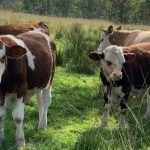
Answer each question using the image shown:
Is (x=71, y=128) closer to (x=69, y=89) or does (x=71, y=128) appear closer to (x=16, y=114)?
(x=16, y=114)

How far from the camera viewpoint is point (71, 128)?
6828 mm

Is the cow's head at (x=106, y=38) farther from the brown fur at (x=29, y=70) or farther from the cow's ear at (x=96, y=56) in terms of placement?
the brown fur at (x=29, y=70)

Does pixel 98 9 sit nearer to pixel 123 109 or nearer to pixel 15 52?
pixel 123 109

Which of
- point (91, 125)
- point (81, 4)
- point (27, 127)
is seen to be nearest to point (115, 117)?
point (91, 125)

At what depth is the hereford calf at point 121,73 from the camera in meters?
6.67

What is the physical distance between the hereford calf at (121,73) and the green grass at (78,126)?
25 cm

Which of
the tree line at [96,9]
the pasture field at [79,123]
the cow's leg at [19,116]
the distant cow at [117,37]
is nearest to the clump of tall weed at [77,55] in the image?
the pasture field at [79,123]

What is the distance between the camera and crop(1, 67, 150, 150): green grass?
5477mm

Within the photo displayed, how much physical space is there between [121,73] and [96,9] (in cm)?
8629

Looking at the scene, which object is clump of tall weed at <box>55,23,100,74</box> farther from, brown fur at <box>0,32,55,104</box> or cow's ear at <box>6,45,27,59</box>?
cow's ear at <box>6,45,27,59</box>

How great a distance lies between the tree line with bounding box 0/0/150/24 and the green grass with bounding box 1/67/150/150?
161ft

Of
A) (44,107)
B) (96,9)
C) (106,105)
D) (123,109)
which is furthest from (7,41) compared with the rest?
(96,9)

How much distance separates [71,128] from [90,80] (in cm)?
363

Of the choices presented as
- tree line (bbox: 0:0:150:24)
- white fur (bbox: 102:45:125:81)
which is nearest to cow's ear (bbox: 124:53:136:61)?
white fur (bbox: 102:45:125:81)
